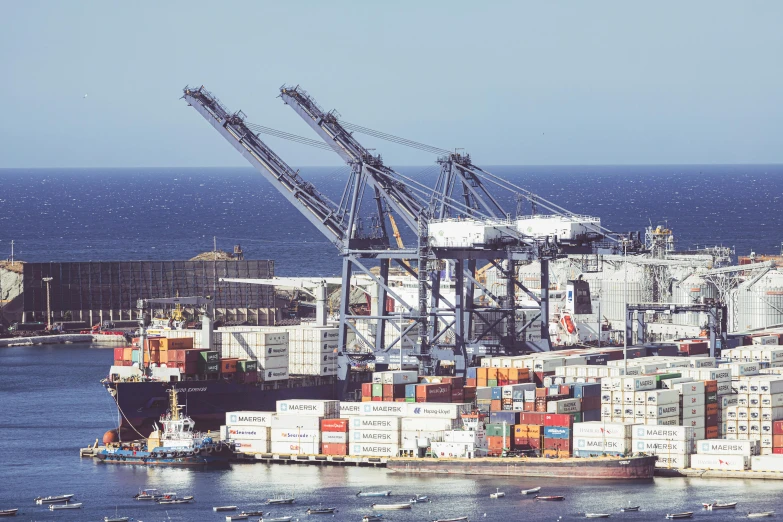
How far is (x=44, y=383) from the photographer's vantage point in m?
99.9

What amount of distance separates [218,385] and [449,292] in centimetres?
2694

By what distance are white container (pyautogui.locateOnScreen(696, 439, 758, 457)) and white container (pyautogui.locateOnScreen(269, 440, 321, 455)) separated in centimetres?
1621

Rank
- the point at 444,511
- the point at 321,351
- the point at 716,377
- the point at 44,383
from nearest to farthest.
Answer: the point at 444,511 → the point at 716,377 → the point at 321,351 → the point at 44,383

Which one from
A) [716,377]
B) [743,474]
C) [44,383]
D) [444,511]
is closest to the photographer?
[444,511]

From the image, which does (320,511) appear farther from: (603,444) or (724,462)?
(724,462)

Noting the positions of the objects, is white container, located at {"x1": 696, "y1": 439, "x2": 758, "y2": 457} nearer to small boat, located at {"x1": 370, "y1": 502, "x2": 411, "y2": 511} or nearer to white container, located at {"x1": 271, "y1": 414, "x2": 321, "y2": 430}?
small boat, located at {"x1": 370, "y1": 502, "x2": 411, "y2": 511}

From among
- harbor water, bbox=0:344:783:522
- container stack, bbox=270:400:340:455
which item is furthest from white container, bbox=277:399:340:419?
harbor water, bbox=0:344:783:522

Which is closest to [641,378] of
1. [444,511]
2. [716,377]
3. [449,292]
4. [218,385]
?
[716,377]

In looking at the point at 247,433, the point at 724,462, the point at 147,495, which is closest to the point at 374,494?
the point at 147,495

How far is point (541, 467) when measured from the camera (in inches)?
2741

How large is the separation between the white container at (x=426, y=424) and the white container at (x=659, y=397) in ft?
25.8

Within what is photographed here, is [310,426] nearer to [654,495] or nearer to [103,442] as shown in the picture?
[103,442]

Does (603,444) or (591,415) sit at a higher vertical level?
(591,415)

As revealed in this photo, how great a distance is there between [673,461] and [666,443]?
2.54ft
